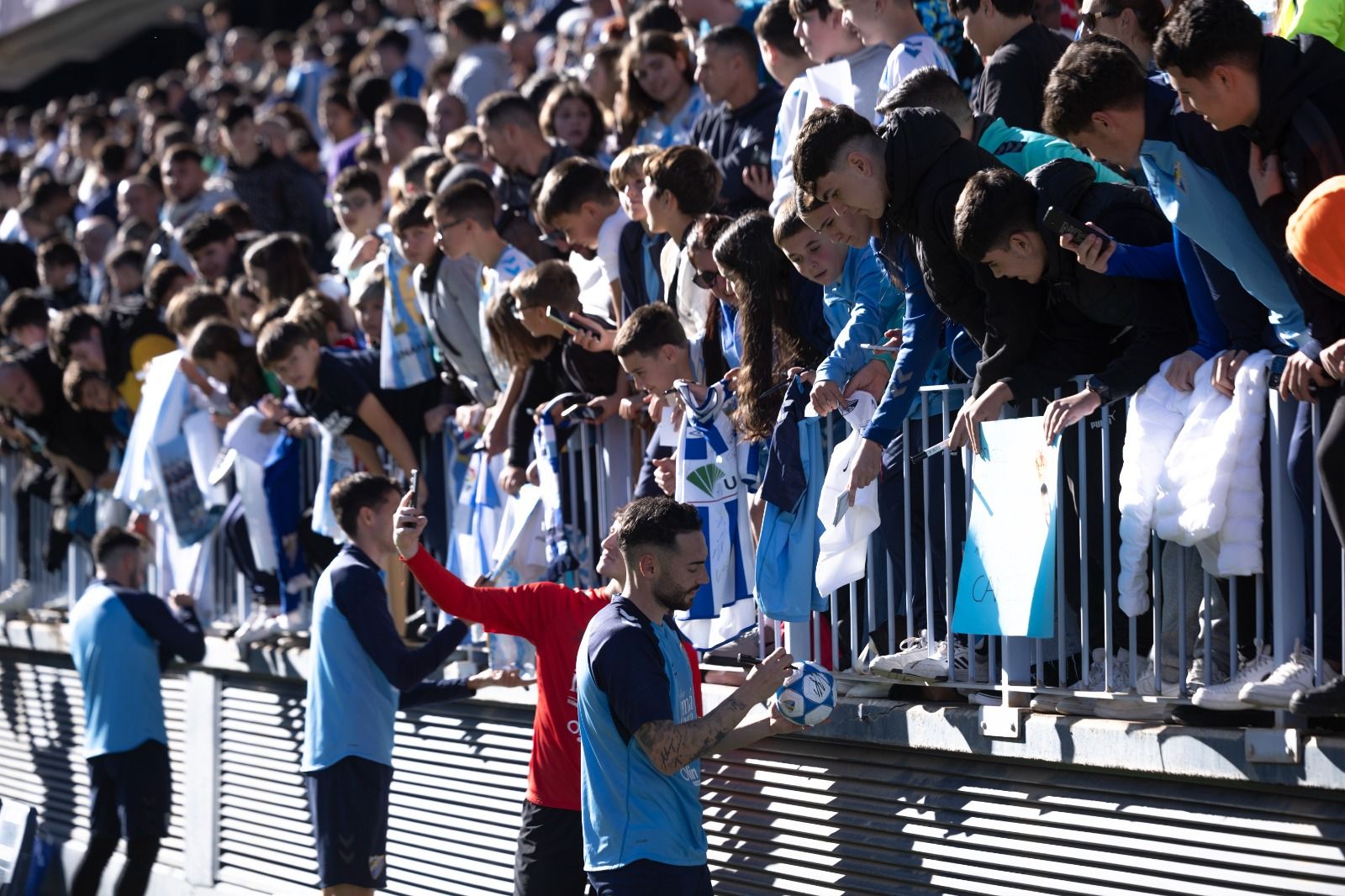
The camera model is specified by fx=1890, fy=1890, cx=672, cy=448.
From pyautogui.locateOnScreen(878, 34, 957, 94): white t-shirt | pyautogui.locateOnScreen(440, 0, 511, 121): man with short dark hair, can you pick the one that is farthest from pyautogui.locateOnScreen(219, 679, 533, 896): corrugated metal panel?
pyautogui.locateOnScreen(440, 0, 511, 121): man with short dark hair

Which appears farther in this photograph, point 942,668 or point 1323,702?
point 942,668

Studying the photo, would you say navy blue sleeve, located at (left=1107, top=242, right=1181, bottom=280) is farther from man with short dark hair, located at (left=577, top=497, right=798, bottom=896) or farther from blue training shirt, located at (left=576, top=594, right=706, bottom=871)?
blue training shirt, located at (left=576, top=594, right=706, bottom=871)

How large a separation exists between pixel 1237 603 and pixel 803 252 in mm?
1914

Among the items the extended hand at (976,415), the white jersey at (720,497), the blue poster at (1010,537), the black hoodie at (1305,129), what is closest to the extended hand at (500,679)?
the white jersey at (720,497)

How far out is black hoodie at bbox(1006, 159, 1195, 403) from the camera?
561 cm

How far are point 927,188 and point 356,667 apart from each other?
11.6 feet

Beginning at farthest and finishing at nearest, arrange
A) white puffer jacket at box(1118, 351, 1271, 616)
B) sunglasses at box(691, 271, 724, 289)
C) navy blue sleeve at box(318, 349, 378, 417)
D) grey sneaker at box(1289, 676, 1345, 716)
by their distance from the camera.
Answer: navy blue sleeve at box(318, 349, 378, 417)
sunglasses at box(691, 271, 724, 289)
white puffer jacket at box(1118, 351, 1271, 616)
grey sneaker at box(1289, 676, 1345, 716)

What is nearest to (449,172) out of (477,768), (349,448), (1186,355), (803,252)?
(349,448)

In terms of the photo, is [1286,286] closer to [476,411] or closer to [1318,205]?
[1318,205]

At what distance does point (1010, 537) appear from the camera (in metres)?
5.94

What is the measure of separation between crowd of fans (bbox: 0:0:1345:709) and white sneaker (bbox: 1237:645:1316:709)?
0.04ft

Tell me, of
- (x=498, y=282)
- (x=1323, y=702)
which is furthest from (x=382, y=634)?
(x=1323, y=702)

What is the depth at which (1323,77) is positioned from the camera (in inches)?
197

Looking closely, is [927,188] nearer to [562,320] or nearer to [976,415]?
[976,415]
